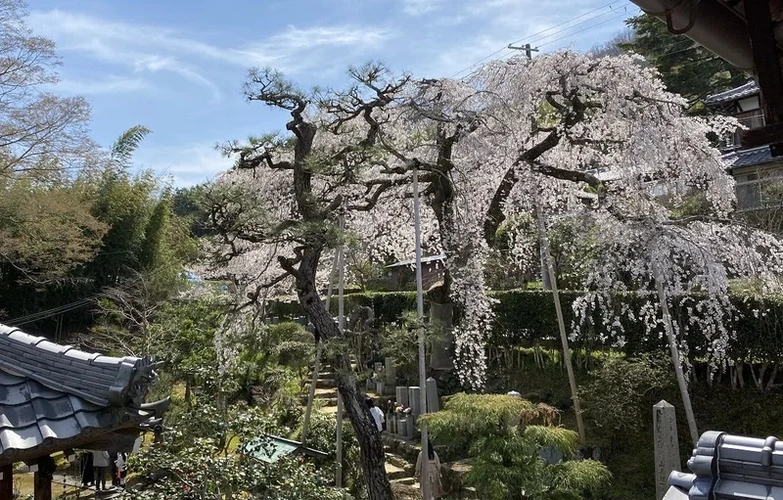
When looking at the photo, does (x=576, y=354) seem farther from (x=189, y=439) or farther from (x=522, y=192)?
(x=189, y=439)

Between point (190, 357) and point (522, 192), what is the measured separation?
7613 mm

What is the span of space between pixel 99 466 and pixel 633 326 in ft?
29.9

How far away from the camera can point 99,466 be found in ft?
33.2

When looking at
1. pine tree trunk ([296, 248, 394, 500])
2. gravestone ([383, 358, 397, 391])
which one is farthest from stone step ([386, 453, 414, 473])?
gravestone ([383, 358, 397, 391])

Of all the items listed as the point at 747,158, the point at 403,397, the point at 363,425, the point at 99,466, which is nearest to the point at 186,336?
the point at 99,466

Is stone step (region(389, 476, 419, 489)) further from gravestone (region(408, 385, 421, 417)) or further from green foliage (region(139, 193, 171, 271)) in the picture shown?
green foliage (region(139, 193, 171, 271))

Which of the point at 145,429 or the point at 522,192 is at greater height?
the point at 522,192

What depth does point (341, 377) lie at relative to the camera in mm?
7352

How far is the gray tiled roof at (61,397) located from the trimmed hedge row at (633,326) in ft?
22.3

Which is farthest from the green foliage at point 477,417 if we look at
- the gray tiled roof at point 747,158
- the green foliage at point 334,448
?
the gray tiled roof at point 747,158

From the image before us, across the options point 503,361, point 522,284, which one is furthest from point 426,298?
point 522,284

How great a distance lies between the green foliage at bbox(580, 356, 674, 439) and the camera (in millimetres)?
8875

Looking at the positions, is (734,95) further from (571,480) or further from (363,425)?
(363,425)

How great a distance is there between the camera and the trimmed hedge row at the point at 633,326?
8766 mm
